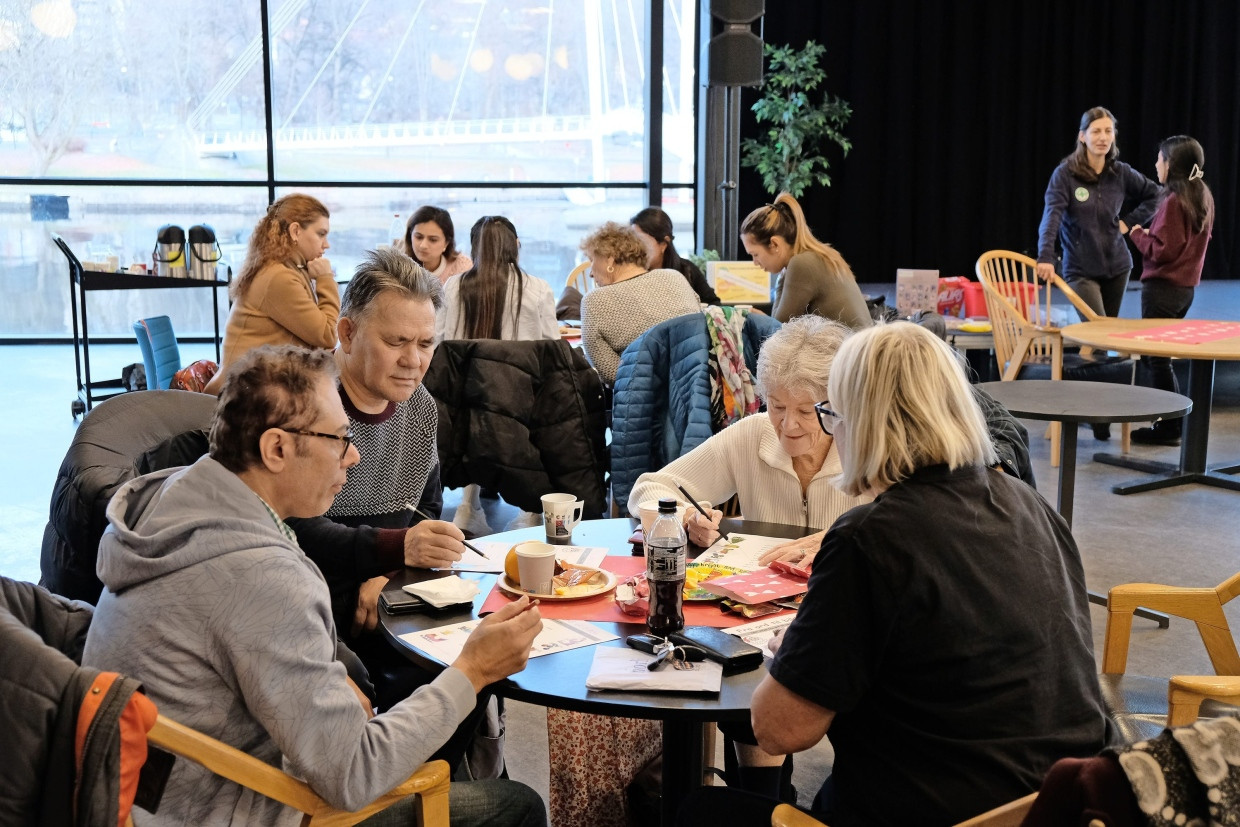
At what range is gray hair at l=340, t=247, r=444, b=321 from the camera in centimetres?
244

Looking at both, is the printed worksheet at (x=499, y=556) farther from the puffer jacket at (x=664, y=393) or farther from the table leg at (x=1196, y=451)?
the table leg at (x=1196, y=451)

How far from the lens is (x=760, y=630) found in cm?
193

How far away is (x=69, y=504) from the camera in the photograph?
2.20 m

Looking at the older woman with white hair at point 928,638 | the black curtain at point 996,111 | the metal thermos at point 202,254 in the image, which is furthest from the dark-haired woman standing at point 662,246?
the black curtain at point 996,111

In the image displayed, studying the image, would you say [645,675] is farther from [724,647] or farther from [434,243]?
[434,243]

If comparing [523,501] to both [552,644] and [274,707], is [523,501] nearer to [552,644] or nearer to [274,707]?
[552,644]

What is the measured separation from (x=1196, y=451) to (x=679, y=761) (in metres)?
4.28

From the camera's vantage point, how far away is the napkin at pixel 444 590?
204cm

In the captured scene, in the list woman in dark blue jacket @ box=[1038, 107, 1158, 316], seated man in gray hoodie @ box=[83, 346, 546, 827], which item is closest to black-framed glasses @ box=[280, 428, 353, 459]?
seated man in gray hoodie @ box=[83, 346, 546, 827]

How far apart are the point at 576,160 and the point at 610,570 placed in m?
7.84

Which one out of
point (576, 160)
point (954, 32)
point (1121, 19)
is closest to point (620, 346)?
point (576, 160)

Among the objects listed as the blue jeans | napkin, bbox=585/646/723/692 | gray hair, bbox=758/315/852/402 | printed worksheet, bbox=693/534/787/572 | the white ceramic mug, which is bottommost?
the blue jeans

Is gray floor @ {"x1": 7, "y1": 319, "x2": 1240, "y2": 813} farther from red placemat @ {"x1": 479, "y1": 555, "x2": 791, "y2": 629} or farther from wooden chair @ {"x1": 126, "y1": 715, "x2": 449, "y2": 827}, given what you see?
wooden chair @ {"x1": 126, "y1": 715, "x2": 449, "y2": 827}

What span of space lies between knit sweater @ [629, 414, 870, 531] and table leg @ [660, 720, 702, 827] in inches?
20.9
